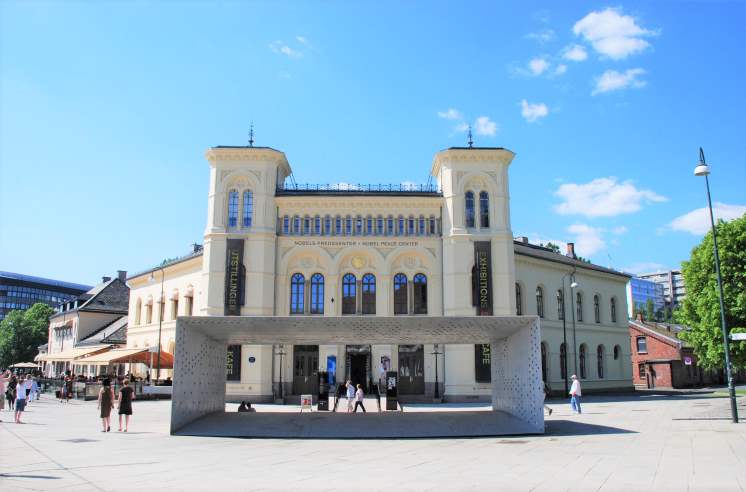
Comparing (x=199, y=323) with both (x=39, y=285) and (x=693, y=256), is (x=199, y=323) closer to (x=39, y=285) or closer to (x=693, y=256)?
(x=693, y=256)

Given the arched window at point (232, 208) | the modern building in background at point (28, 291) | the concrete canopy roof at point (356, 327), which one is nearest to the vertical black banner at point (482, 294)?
the concrete canopy roof at point (356, 327)

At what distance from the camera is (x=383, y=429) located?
19672 mm

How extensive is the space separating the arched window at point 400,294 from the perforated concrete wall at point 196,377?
53.0ft

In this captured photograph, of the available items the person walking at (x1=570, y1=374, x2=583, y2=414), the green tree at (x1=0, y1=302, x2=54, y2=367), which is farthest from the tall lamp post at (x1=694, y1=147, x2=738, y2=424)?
the green tree at (x1=0, y1=302, x2=54, y2=367)

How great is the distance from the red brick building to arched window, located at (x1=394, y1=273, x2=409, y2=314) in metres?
31.1

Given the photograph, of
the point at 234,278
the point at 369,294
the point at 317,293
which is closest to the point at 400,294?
the point at 369,294

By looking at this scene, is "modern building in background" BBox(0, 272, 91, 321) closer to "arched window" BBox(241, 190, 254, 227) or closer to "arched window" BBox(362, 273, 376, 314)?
"arched window" BBox(241, 190, 254, 227)

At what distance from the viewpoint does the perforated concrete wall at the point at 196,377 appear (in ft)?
64.7

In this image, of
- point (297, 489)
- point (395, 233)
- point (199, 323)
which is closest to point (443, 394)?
point (395, 233)

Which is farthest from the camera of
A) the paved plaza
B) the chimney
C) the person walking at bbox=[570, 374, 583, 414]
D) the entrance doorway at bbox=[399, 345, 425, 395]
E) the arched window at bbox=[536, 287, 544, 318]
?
the chimney

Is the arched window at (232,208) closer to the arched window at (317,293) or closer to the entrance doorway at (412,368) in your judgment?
the arched window at (317,293)

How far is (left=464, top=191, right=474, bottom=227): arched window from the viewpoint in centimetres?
3803

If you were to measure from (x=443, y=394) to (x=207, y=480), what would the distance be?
86.3 feet

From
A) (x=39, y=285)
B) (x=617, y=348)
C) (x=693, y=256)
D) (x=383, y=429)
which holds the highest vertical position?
(x=39, y=285)
